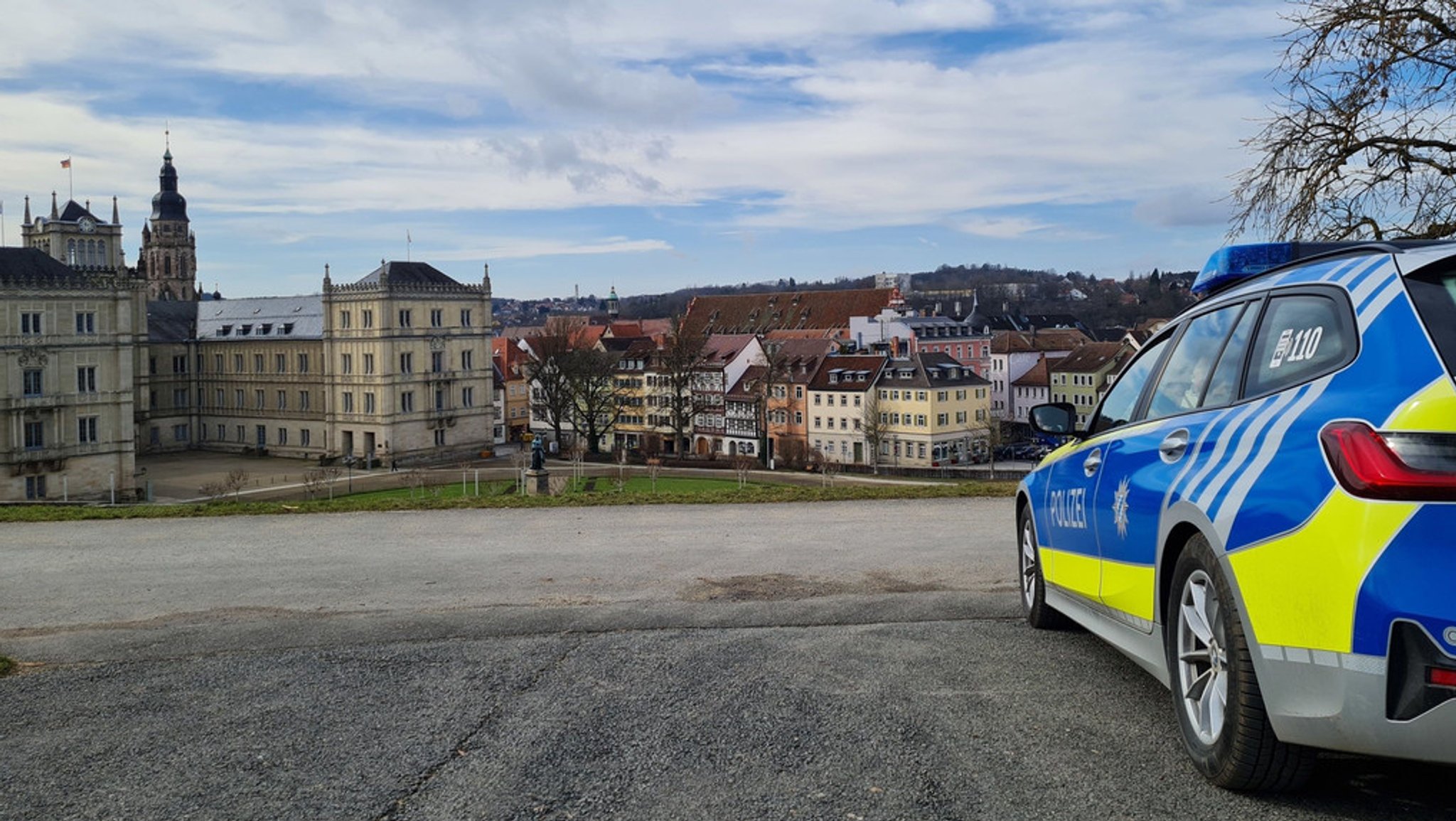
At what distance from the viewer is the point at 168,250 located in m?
104

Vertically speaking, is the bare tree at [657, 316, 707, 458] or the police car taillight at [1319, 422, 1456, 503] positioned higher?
the bare tree at [657, 316, 707, 458]

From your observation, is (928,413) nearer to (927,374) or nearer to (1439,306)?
(927,374)

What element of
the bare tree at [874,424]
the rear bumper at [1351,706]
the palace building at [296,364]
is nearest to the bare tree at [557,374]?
the palace building at [296,364]

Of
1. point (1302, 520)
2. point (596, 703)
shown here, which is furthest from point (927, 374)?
point (1302, 520)

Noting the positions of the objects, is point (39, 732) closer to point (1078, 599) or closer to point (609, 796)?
point (609, 796)

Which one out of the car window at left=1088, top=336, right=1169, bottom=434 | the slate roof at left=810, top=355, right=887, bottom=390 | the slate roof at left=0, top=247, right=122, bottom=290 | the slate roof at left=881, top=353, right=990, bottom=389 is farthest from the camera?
the slate roof at left=810, top=355, right=887, bottom=390

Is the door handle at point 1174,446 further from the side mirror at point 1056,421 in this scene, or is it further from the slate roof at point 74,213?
the slate roof at point 74,213

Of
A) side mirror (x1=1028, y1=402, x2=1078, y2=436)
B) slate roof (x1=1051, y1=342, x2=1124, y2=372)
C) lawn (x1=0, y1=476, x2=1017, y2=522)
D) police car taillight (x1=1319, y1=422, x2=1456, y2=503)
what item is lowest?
lawn (x1=0, y1=476, x2=1017, y2=522)

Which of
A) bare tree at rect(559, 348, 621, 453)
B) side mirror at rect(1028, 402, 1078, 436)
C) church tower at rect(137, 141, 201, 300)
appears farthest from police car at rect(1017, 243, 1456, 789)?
church tower at rect(137, 141, 201, 300)

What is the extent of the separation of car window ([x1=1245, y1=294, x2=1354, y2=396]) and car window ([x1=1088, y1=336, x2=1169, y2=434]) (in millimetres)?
1295

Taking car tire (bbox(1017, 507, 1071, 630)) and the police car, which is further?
car tire (bbox(1017, 507, 1071, 630))

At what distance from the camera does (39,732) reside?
5391 millimetres

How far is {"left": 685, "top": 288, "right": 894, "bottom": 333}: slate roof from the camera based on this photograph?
12450 centimetres

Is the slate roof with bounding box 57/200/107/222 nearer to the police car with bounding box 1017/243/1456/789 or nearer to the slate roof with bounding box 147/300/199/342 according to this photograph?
the slate roof with bounding box 147/300/199/342
